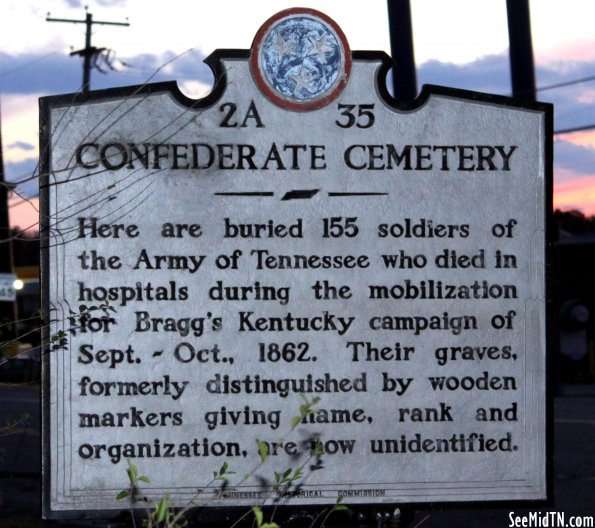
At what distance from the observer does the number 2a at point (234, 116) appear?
3941 millimetres

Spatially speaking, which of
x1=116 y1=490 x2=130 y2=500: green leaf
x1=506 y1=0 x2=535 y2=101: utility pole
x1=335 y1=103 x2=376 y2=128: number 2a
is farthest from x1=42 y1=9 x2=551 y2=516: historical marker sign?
x1=506 y1=0 x2=535 y2=101: utility pole

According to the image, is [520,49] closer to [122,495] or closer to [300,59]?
[300,59]

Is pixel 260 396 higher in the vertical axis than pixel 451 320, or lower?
lower

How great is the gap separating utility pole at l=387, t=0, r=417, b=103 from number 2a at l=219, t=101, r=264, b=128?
323cm

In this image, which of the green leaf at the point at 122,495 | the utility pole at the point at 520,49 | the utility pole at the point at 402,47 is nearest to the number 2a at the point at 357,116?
the green leaf at the point at 122,495

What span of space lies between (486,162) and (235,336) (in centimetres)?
112

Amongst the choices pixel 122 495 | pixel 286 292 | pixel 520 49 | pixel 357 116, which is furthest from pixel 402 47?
pixel 122 495

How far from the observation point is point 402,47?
9.97 metres

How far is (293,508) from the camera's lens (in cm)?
391

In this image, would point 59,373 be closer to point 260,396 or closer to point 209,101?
point 260,396

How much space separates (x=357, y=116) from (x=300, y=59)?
0.29m

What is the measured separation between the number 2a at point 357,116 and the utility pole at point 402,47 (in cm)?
311

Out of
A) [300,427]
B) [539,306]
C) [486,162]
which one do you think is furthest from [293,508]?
[486,162]

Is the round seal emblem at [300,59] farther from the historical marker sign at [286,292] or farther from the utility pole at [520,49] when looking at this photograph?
the utility pole at [520,49]
